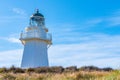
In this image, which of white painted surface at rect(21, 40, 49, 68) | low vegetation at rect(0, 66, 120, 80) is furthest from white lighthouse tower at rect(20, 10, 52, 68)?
low vegetation at rect(0, 66, 120, 80)

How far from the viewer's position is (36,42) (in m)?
28.7

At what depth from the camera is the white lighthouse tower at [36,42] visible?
27992 millimetres

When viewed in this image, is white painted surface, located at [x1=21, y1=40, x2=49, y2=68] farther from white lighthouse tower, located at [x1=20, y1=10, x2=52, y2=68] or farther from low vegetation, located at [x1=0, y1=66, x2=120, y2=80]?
low vegetation, located at [x1=0, y1=66, x2=120, y2=80]

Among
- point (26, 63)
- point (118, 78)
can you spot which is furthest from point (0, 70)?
point (118, 78)

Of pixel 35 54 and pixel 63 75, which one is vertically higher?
pixel 35 54

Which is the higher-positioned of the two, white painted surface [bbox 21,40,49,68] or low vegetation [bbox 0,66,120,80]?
white painted surface [bbox 21,40,49,68]

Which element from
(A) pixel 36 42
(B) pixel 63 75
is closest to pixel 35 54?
(A) pixel 36 42

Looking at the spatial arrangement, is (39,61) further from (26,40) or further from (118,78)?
(118,78)

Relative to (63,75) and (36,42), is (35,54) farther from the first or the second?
(63,75)

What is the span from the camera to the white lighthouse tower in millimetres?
27992

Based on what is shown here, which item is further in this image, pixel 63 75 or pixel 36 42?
pixel 36 42

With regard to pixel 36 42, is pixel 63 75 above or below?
below

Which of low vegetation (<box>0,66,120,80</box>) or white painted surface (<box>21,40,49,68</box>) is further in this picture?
white painted surface (<box>21,40,49,68</box>)

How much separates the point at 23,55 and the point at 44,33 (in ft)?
8.08
